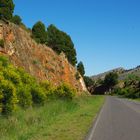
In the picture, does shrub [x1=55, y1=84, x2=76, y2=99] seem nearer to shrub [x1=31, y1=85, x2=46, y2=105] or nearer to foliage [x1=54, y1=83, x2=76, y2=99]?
foliage [x1=54, y1=83, x2=76, y2=99]

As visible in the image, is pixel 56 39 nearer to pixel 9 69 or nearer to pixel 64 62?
pixel 64 62

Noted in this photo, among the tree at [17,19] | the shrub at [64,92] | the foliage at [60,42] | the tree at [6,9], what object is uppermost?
the foliage at [60,42]

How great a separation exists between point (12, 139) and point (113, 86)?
588ft

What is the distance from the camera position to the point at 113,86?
7564 inches

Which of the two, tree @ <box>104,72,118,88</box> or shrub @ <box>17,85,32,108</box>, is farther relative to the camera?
tree @ <box>104,72,118,88</box>

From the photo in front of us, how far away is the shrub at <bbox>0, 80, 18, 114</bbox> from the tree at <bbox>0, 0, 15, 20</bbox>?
35287 millimetres

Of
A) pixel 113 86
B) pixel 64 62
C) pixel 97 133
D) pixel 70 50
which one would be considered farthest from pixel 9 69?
pixel 113 86

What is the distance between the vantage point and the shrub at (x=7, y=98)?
20359mm

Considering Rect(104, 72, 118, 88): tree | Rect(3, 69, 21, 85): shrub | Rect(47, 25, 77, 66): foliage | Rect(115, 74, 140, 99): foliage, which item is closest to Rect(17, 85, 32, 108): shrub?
Rect(3, 69, 21, 85): shrub

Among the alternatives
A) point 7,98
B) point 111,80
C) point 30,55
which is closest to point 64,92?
point 30,55

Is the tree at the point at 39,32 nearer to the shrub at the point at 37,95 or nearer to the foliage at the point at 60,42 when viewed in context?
the foliage at the point at 60,42

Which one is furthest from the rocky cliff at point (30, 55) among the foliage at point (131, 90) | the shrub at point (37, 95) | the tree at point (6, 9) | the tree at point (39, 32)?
the foliage at point (131, 90)

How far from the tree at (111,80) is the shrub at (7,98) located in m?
169

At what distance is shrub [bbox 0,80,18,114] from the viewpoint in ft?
66.8
